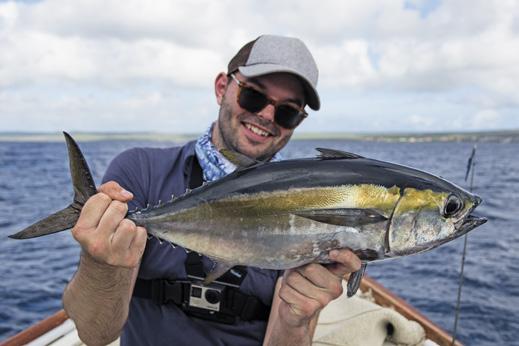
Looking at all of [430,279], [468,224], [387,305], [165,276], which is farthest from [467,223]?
[430,279]

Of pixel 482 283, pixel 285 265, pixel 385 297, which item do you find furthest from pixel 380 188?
pixel 482 283

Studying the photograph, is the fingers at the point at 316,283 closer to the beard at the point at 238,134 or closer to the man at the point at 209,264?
the man at the point at 209,264

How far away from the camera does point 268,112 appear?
12.3 feet

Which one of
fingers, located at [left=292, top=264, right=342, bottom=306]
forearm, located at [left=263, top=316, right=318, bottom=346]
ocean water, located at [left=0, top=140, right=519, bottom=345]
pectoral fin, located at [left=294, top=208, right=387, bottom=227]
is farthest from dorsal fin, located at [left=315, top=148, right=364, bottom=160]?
ocean water, located at [left=0, top=140, right=519, bottom=345]

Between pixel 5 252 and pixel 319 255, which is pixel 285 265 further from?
pixel 5 252

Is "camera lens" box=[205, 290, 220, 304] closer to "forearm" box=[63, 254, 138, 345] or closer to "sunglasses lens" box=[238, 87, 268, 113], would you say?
"forearm" box=[63, 254, 138, 345]

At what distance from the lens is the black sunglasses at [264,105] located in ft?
12.1

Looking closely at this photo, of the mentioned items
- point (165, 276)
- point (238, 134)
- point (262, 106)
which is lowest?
point (165, 276)

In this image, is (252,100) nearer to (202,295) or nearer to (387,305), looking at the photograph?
(202,295)

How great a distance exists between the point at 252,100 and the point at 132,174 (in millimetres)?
1132

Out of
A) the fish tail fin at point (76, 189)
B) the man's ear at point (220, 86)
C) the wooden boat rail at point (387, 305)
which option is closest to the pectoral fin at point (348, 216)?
the fish tail fin at point (76, 189)

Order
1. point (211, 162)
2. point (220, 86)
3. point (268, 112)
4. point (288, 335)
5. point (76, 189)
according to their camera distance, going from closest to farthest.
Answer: point (76, 189), point (288, 335), point (268, 112), point (211, 162), point (220, 86)

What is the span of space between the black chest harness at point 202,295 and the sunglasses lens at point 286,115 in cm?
124

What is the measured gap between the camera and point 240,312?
12.0 ft
